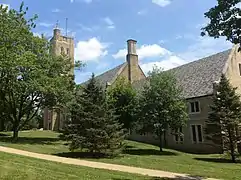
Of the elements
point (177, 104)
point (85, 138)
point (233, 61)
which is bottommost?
point (85, 138)

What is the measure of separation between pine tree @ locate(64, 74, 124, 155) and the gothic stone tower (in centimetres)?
2983

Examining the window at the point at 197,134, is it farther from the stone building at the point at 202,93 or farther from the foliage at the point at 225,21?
the foliage at the point at 225,21

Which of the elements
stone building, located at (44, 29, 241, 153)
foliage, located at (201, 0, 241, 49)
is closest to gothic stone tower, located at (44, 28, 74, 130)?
stone building, located at (44, 29, 241, 153)

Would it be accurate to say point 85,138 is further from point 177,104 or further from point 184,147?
point 184,147

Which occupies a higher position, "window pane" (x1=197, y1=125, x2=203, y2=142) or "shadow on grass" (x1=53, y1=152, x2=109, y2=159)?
"window pane" (x1=197, y1=125, x2=203, y2=142)

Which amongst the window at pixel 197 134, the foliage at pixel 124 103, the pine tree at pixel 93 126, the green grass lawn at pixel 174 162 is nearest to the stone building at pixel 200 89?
the window at pixel 197 134

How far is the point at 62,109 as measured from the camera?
3378 centimetres

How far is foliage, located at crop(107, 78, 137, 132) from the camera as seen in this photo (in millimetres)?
29172

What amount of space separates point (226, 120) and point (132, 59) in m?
24.5

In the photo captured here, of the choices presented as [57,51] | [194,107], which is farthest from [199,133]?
[57,51]

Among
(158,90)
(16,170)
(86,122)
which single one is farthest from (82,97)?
(16,170)

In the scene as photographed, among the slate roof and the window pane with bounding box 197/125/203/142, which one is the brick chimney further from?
the window pane with bounding box 197/125/203/142

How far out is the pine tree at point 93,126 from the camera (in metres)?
20.3

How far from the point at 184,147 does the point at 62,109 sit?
45.1 ft
